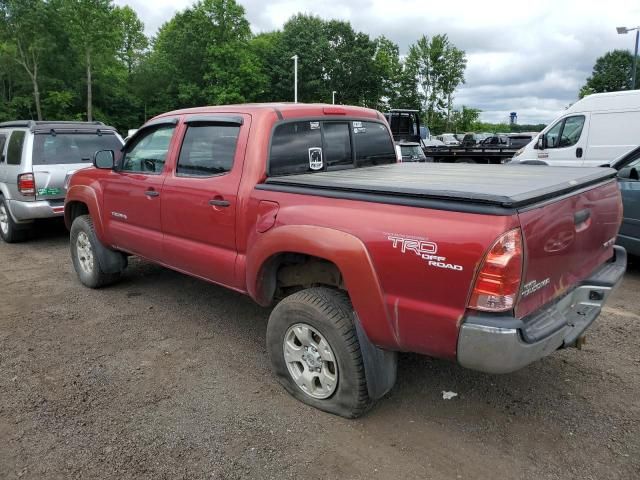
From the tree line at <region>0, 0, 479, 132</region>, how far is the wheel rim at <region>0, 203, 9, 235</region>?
76.9 feet

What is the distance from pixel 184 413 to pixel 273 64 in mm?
52386

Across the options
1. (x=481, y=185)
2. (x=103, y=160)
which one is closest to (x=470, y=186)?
(x=481, y=185)

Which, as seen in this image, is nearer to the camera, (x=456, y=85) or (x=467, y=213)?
(x=467, y=213)

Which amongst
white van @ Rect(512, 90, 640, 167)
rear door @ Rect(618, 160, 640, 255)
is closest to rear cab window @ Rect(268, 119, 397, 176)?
rear door @ Rect(618, 160, 640, 255)

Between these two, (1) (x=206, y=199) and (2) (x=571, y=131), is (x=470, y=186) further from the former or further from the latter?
(2) (x=571, y=131)

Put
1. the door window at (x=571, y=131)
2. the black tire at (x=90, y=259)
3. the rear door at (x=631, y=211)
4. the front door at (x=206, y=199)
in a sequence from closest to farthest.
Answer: the front door at (x=206, y=199)
the black tire at (x=90, y=259)
the rear door at (x=631, y=211)
the door window at (x=571, y=131)

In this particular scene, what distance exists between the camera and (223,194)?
362 cm

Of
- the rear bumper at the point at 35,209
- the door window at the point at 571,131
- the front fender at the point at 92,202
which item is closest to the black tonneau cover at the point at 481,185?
the front fender at the point at 92,202

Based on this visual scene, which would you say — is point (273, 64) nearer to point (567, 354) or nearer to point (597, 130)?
point (597, 130)

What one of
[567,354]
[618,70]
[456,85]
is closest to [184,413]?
[567,354]

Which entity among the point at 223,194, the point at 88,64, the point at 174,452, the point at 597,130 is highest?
the point at 88,64

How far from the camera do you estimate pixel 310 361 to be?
3.19 meters

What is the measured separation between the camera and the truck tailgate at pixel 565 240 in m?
2.39

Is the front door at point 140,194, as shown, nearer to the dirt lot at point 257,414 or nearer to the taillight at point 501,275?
the dirt lot at point 257,414
